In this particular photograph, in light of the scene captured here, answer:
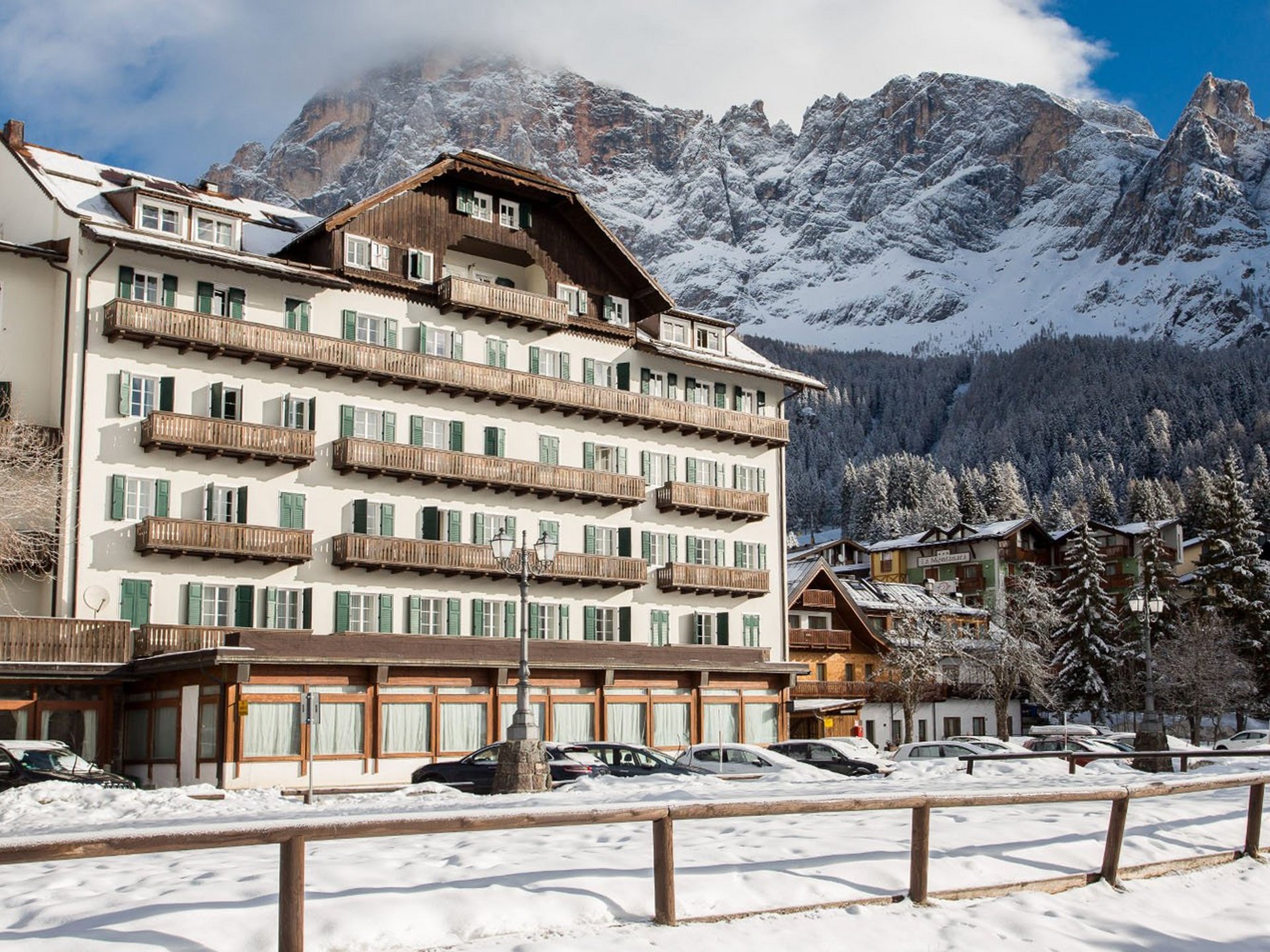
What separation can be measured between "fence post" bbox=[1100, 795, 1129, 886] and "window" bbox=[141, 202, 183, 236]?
4069 cm

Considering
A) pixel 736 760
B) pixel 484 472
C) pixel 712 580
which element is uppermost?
pixel 484 472

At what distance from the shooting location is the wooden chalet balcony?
151ft

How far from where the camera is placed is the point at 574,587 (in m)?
55.8

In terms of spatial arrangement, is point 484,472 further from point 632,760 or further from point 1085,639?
point 1085,639

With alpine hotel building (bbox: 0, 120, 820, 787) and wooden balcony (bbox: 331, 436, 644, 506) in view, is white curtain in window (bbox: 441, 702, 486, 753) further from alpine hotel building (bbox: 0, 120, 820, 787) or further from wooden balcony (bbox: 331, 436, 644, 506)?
wooden balcony (bbox: 331, 436, 644, 506)

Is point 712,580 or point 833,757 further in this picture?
point 712,580

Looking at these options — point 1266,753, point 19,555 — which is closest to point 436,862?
point 1266,753

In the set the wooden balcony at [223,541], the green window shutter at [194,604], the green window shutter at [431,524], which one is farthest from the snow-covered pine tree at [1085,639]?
the green window shutter at [194,604]

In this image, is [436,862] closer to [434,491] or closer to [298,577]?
[298,577]

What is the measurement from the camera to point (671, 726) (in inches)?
2105

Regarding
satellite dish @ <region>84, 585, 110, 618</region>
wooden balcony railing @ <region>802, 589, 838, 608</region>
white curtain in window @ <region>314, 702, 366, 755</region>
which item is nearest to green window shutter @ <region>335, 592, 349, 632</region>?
white curtain in window @ <region>314, 702, 366, 755</region>

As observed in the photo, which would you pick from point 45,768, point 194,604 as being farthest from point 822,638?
point 45,768

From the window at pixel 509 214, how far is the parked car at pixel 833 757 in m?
24.2

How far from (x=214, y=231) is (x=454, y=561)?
46.9 ft
